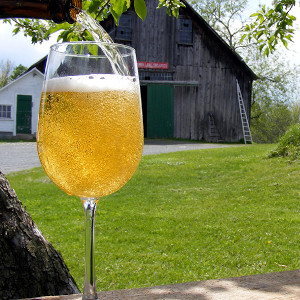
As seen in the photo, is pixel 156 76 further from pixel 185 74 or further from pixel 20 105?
pixel 20 105

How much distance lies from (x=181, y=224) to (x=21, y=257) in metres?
3.76

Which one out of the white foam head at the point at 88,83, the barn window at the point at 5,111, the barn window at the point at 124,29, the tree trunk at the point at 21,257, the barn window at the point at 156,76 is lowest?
the tree trunk at the point at 21,257

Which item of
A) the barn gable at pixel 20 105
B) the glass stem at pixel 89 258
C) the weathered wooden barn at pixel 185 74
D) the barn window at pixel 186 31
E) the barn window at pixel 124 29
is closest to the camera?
the glass stem at pixel 89 258

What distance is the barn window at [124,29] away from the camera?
19.6m

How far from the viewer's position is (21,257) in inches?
67.2

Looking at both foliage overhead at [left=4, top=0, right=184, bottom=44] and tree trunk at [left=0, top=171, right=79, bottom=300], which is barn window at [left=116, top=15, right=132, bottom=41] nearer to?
foliage overhead at [left=4, top=0, right=184, bottom=44]

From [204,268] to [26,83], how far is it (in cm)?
1936

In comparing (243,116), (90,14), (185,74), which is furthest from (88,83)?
(243,116)

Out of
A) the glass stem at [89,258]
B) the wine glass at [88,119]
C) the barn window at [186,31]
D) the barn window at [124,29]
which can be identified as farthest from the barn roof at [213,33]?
the glass stem at [89,258]

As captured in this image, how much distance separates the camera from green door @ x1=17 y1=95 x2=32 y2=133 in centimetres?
2102

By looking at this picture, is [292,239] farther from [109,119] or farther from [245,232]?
[109,119]

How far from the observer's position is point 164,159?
10945mm

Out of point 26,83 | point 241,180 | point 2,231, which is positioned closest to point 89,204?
point 2,231

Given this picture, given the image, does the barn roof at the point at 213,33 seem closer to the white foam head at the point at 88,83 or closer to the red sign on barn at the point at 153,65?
the red sign on barn at the point at 153,65
